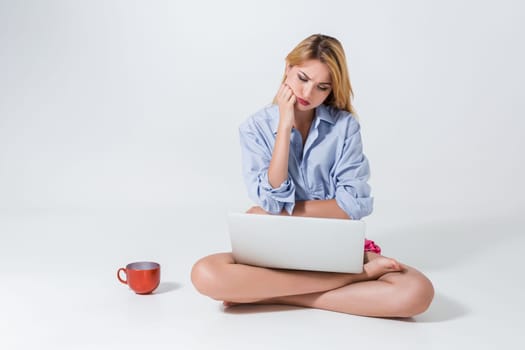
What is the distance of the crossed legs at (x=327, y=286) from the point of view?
251 cm

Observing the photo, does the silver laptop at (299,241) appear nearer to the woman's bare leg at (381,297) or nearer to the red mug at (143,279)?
the woman's bare leg at (381,297)

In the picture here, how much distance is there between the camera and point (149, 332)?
2385 millimetres

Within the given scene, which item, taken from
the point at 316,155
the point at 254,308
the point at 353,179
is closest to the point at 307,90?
the point at 316,155

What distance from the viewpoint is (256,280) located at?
8.28 feet

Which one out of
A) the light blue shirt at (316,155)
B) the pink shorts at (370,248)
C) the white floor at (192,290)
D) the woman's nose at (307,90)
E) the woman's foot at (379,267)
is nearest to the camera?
the white floor at (192,290)

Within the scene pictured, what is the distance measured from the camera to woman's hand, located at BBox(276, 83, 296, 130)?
2695mm

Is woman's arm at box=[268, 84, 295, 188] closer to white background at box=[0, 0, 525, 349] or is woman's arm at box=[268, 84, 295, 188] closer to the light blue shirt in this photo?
the light blue shirt

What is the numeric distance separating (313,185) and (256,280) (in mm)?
521

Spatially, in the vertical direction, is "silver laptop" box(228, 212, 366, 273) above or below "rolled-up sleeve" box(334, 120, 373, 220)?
below

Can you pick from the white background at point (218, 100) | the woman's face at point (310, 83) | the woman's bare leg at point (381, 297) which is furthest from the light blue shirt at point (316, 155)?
the white background at point (218, 100)

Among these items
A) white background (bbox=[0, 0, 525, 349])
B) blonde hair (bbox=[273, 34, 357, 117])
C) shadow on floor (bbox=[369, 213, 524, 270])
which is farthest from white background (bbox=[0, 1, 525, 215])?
blonde hair (bbox=[273, 34, 357, 117])

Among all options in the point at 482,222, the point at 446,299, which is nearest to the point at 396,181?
the point at 482,222

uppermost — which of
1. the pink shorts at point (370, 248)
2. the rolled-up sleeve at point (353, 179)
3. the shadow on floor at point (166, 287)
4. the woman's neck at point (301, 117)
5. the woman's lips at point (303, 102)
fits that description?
the woman's lips at point (303, 102)

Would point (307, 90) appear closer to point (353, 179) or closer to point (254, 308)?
point (353, 179)
